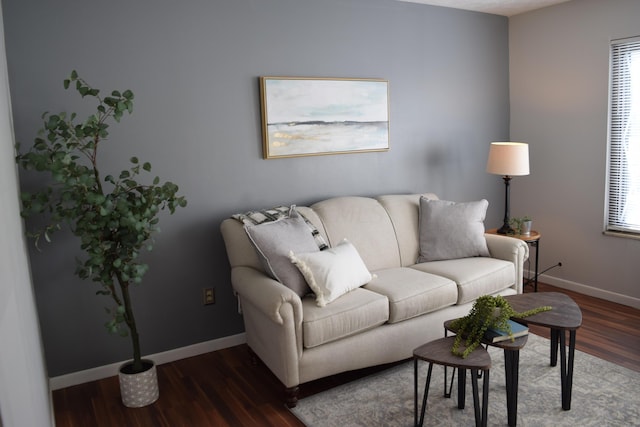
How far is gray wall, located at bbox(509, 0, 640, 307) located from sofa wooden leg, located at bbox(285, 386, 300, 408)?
9.50 ft

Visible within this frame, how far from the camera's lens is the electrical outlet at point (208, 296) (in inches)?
135

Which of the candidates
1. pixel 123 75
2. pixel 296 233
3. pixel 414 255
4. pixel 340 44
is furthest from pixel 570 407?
pixel 123 75

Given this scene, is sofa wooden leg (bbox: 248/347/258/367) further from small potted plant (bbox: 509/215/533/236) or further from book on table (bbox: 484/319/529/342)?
small potted plant (bbox: 509/215/533/236)

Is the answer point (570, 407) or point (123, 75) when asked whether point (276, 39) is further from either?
point (570, 407)

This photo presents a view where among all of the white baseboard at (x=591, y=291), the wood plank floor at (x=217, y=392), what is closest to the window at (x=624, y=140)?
the white baseboard at (x=591, y=291)

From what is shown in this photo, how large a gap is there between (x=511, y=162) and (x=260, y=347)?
241 centimetres

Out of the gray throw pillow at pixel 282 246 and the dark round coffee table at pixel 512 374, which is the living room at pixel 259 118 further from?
the dark round coffee table at pixel 512 374

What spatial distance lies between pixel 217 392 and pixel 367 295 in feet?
3.39

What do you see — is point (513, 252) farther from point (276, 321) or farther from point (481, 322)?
point (276, 321)

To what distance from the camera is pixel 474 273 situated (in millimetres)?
3391

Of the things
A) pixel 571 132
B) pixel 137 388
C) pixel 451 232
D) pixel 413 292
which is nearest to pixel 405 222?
pixel 451 232

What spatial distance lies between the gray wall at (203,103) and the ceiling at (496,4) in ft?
0.35

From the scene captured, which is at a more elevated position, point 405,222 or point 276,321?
point 405,222

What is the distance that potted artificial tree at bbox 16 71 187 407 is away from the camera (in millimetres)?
2502
